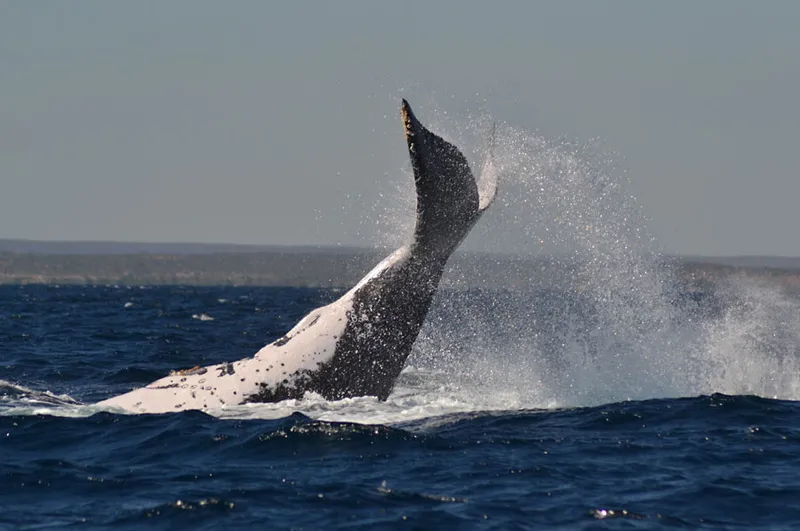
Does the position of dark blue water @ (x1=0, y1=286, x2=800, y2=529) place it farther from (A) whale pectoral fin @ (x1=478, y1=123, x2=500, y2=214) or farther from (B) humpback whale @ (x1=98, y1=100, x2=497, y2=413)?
(A) whale pectoral fin @ (x1=478, y1=123, x2=500, y2=214)

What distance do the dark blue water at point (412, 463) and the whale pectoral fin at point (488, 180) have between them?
Result: 8.54 feet

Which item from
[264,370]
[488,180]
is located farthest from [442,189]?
[264,370]

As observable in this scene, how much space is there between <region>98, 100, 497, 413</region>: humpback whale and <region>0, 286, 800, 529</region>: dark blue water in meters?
0.33

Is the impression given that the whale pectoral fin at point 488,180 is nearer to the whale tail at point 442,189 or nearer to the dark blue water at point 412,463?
the whale tail at point 442,189

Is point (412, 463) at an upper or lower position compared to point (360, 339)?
lower

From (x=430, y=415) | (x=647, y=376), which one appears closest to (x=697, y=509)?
(x=430, y=415)

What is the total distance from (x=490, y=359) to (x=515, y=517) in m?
11.8

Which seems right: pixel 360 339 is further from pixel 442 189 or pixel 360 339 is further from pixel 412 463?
pixel 412 463

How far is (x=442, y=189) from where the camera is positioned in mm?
12547

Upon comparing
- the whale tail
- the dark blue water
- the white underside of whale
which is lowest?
the dark blue water

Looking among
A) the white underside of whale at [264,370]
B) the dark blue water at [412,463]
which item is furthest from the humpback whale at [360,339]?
the dark blue water at [412,463]

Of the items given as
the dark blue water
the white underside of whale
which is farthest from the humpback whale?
the dark blue water

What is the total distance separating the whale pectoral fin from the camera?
13.2m

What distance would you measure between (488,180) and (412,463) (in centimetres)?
377
